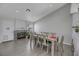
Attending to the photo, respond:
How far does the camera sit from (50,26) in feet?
7.24

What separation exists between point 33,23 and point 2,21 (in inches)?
35.9

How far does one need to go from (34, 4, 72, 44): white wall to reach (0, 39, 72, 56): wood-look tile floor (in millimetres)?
496

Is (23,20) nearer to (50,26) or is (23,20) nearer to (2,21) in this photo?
(2,21)

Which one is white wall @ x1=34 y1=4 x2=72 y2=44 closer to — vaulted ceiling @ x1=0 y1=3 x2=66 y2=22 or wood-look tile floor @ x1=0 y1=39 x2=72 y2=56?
vaulted ceiling @ x1=0 y1=3 x2=66 y2=22

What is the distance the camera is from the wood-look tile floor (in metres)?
2.20

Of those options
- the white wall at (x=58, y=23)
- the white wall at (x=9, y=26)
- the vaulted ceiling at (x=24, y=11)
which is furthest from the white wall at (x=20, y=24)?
the white wall at (x=58, y=23)

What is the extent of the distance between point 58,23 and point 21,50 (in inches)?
66.0

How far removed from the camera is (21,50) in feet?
8.70

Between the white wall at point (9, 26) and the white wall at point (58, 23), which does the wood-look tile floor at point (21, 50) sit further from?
the white wall at point (58, 23)

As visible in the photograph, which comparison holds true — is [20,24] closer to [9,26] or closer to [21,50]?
[9,26]

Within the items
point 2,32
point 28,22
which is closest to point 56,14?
point 28,22

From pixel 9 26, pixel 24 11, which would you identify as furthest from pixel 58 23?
pixel 9 26

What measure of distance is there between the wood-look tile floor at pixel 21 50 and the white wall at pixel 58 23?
496 mm

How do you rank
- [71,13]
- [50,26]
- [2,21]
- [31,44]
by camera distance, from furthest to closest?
[31,44] → [50,26] → [2,21] → [71,13]
